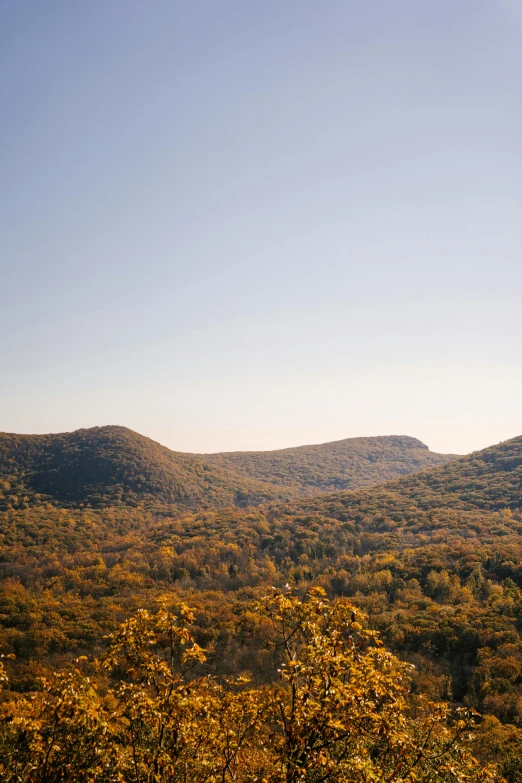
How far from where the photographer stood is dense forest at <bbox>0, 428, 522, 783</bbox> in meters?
26.1

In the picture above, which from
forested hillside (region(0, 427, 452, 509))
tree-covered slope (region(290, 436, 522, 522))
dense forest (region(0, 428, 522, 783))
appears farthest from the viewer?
forested hillside (region(0, 427, 452, 509))

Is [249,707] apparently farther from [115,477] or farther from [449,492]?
[115,477]

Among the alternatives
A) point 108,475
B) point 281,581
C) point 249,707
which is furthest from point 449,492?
point 249,707

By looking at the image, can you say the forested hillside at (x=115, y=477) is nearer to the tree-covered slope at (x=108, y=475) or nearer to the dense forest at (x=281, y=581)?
the tree-covered slope at (x=108, y=475)

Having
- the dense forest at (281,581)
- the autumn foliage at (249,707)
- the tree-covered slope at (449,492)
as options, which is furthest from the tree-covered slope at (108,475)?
the autumn foliage at (249,707)

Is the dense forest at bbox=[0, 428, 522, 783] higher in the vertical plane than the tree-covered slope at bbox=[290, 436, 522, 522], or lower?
lower

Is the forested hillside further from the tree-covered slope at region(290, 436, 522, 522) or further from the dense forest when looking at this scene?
the tree-covered slope at region(290, 436, 522, 522)

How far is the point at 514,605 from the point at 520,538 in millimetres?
20301

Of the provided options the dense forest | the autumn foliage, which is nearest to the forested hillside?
the dense forest

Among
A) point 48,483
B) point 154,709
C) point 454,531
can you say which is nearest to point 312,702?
point 154,709

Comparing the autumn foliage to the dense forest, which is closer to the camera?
the autumn foliage

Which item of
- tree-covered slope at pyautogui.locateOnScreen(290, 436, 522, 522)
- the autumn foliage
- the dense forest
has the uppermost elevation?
the autumn foliage

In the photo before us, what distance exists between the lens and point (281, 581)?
2128 inches

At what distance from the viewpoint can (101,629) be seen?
38.2m
